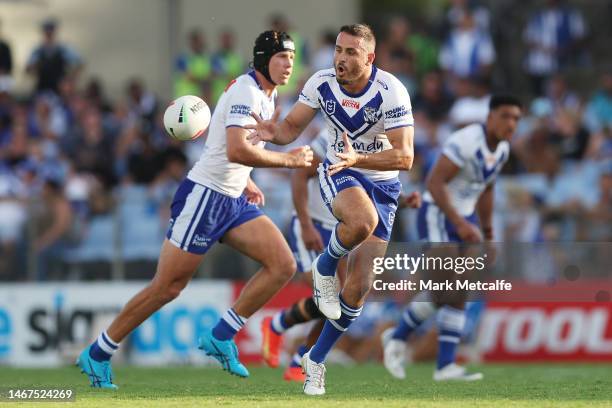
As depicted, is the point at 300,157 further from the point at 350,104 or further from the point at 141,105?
the point at 141,105

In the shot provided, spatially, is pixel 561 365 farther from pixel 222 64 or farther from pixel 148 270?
pixel 222 64

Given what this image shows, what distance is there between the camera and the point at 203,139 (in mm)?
18984

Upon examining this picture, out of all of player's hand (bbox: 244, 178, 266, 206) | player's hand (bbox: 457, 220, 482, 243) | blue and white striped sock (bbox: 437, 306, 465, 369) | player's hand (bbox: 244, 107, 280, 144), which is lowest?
blue and white striped sock (bbox: 437, 306, 465, 369)

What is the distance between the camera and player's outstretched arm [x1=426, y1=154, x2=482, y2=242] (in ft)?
39.8

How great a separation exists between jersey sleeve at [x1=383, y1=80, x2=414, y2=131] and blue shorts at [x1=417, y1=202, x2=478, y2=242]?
10.2 feet

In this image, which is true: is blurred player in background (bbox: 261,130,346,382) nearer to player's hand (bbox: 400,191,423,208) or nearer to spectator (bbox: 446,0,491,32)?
player's hand (bbox: 400,191,423,208)

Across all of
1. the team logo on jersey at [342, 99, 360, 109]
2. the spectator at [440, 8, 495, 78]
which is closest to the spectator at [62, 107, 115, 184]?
the spectator at [440, 8, 495, 78]

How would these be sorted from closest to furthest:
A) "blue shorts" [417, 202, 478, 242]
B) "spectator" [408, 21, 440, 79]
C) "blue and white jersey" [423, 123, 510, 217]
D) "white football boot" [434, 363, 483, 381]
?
"white football boot" [434, 363, 483, 381]
"blue and white jersey" [423, 123, 510, 217]
"blue shorts" [417, 202, 478, 242]
"spectator" [408, 21, 440, 79]

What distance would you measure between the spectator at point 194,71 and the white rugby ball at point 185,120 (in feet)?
31.4

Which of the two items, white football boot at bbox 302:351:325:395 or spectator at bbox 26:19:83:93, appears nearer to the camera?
white football boot at bbox 302:351:325:395

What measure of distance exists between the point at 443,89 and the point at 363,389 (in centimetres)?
1002

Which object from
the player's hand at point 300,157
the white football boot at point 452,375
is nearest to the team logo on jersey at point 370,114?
the player's hand at point 300,157

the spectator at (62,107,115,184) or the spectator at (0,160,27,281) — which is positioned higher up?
the spectator at (62,107,115,184)

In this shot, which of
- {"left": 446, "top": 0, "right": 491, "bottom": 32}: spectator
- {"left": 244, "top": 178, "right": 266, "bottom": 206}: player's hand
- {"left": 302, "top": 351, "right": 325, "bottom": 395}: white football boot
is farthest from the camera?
{"left": 446, "top": 0, "right": 491, "bottom": 32}: spectator
